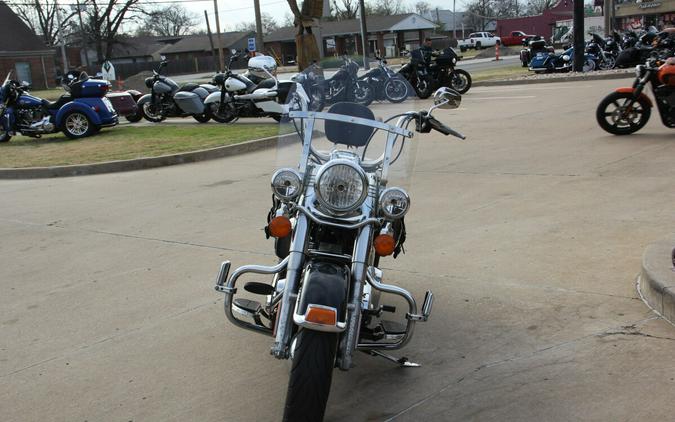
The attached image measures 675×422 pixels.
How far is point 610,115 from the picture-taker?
1173 centimetres

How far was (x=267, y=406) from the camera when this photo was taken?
3818 mm

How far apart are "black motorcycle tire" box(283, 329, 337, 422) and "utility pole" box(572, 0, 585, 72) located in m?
22.6

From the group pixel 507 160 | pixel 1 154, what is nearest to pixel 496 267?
pixel 507 160

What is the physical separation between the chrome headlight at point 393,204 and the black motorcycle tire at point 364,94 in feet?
2.52

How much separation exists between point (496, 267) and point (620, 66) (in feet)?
70.3

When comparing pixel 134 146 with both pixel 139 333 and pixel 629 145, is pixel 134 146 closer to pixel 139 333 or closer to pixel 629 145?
pixel 629 145

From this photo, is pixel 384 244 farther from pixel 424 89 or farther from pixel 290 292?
pixel 424 89

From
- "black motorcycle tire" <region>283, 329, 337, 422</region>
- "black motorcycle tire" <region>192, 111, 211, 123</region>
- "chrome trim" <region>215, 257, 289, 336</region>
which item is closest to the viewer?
"black motorcycle tire" <region>283, 329, 337, 422</region>

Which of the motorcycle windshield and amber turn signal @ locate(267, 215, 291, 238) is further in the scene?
the motorcycle windshield

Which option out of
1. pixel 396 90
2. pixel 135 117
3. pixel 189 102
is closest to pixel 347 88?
pixel 396 90

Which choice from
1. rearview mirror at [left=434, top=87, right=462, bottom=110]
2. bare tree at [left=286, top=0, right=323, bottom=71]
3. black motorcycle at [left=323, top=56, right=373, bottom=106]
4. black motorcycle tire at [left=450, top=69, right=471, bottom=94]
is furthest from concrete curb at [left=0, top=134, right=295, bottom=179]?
bare tree at [left=286, top=0, right=323, bottom=71]

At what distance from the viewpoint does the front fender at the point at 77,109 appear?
16.6 m

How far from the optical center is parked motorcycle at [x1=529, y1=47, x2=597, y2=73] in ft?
85.4

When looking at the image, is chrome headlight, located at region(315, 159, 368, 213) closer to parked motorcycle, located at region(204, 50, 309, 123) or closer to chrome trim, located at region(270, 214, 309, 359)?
Result: chrome trim, located at region(270, 214, 309, 359)
